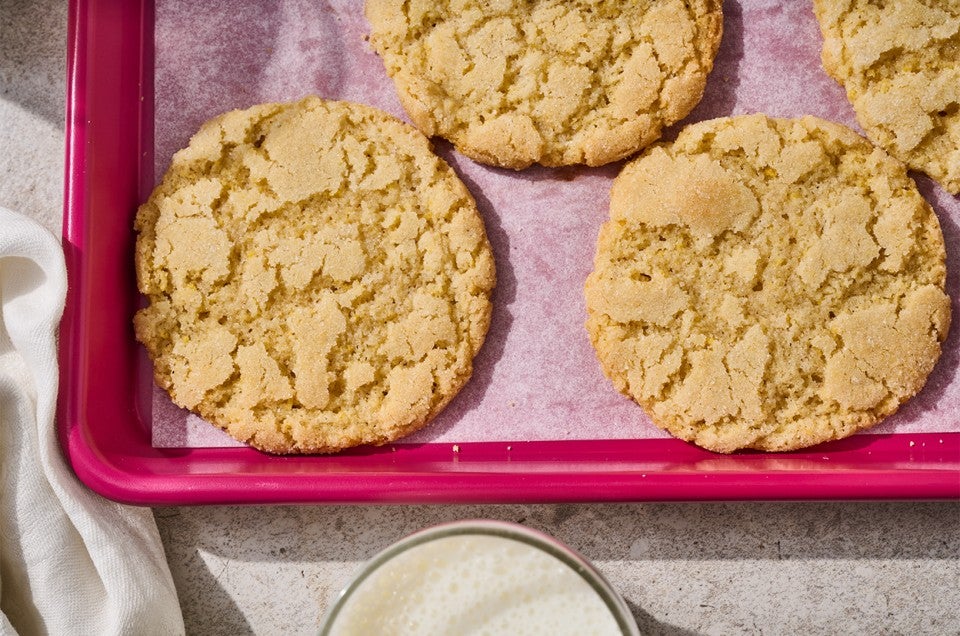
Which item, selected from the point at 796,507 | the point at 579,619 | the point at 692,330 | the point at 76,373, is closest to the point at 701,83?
the point at 692,330

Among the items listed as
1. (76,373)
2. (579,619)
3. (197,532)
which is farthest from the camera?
(197,532)

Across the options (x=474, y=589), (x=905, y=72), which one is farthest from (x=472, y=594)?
(x=905, y=72)

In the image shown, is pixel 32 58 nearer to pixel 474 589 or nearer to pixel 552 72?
pixel 552 72

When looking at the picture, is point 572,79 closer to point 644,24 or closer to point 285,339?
point 644,24

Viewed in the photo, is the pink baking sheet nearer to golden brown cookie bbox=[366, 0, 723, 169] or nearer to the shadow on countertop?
golden brown cookie bbox=[366, 0, 723, 169]

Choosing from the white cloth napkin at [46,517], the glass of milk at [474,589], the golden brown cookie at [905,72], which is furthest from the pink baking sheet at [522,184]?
the glass of milk at [474,589]

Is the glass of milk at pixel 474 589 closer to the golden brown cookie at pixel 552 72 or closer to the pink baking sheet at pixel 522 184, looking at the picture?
the pink baking sheet at pixel 522 184

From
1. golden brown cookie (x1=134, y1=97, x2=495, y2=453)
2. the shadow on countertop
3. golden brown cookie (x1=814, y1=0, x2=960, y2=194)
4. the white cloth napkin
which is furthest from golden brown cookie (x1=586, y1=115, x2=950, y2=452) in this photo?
the shadow on countertop
